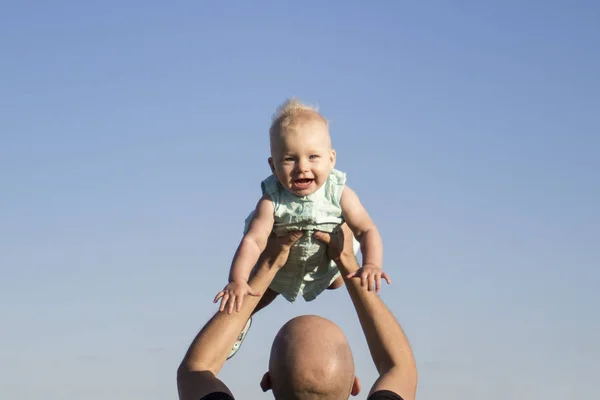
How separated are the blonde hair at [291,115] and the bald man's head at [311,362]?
7.01ft

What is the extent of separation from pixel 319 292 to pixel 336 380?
299cm

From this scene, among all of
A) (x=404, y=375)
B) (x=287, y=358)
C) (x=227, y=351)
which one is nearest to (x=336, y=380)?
(x=287, y=358)

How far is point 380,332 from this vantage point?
7398mm

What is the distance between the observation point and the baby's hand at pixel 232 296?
7.10 m

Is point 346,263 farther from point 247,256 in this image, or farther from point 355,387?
point 355,387

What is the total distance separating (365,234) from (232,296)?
1.39 metres

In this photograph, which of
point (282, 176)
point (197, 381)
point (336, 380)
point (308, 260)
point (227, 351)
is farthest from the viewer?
point (308, 260)

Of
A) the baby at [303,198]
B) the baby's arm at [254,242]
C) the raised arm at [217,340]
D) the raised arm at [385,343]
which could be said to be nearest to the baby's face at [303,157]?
the baby at [303,198]

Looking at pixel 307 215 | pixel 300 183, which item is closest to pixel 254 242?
pixel 307 215

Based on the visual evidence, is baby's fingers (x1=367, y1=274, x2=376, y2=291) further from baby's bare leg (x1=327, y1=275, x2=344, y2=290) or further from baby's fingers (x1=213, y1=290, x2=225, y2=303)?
baby's bare leg (x1=327, y1=275, x2=344, y2=290)

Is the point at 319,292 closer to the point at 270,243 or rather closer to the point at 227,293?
the point at 270,243

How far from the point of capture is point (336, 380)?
618 cm

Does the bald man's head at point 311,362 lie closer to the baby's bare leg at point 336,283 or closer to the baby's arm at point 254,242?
the baby's arm at point 254,242

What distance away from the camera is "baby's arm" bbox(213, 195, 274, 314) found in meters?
7.15
